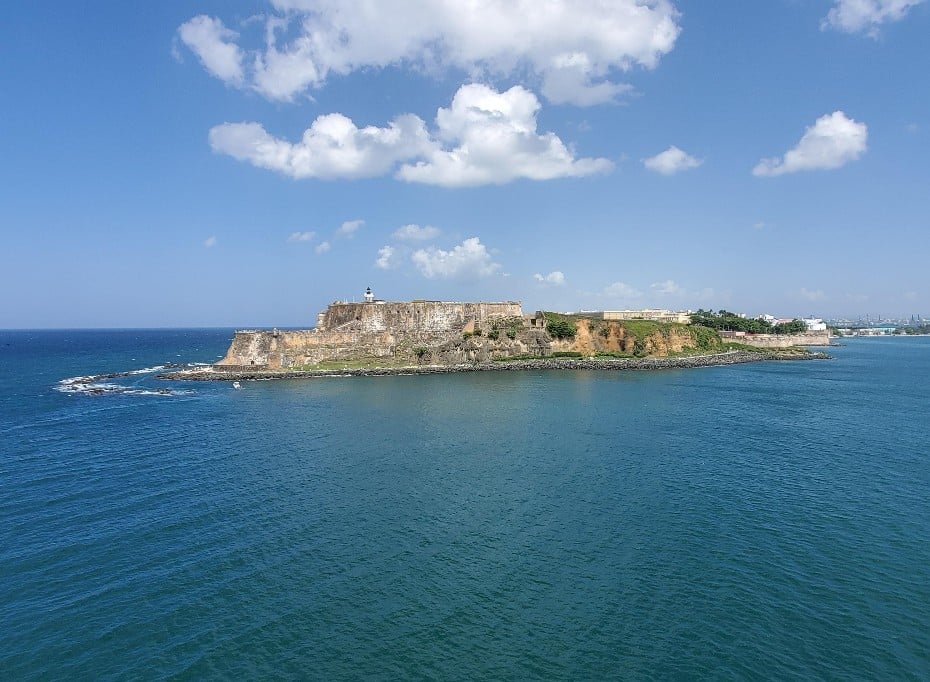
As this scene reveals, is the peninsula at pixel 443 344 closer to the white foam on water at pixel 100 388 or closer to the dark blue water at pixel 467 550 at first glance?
the white foam on water at pixel 100 388

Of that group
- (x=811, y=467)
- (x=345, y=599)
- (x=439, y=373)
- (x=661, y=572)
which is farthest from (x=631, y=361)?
(x=345, y=599)

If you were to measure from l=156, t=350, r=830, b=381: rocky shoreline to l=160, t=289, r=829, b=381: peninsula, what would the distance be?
0.44ft

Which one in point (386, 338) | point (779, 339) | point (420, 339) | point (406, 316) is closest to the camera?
point (386, 338)

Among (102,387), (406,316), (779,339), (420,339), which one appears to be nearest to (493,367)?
(420,339)

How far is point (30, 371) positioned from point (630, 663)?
89.8m

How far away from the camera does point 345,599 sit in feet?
49.6

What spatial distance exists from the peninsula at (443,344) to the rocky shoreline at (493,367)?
0.13 m

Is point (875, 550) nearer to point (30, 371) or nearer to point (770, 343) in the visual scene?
point (30, 371)

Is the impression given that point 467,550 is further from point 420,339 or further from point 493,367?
point 420,339

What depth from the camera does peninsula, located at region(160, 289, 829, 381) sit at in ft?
219

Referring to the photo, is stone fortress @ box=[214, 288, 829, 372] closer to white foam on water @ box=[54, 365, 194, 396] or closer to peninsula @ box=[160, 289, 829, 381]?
peninsula @ box=[160, 289, 829, 381]

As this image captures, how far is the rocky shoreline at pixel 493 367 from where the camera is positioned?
6297 centimetres

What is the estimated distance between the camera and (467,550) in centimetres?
1791

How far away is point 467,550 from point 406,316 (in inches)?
2290
